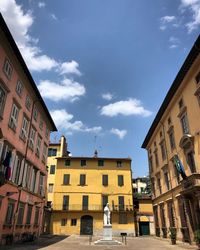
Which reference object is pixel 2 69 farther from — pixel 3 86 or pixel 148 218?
pixel 148 218

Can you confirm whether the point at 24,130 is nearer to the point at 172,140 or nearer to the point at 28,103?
the point at 28,103

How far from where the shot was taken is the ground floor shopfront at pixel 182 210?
60.9 ft

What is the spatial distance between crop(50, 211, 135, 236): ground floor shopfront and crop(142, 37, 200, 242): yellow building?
26.3ft

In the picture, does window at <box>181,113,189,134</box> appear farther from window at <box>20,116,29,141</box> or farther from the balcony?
window at <box>20,116,29,141</box>

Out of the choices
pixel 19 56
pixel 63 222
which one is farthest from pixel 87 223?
pixel 19 56

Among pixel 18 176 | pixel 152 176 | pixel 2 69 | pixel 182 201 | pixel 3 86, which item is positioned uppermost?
pixel 2 69

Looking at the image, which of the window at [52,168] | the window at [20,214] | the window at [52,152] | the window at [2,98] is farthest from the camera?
the window at [52,152]

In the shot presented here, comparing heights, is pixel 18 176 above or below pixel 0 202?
above

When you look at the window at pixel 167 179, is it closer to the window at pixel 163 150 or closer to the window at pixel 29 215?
the window at pixel 163 150

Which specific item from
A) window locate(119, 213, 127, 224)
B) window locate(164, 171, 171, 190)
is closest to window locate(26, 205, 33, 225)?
window locate(164, 171, 171, 190)

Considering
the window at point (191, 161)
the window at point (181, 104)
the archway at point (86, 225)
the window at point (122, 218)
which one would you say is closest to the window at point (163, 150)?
the window at point (181, 104)

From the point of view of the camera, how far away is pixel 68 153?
5144 centimetres

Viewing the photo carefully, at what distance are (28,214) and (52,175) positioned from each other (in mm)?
21628

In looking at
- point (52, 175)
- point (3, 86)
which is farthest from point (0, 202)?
point (52, 175)
